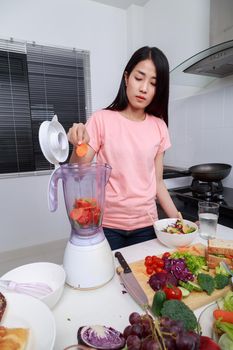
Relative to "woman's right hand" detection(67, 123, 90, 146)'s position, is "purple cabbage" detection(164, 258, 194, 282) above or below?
below

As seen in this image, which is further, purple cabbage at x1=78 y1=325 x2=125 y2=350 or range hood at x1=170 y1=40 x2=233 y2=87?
range hood at x1=170 y1=40 x2=233 y2=87

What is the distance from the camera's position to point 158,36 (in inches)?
82.6

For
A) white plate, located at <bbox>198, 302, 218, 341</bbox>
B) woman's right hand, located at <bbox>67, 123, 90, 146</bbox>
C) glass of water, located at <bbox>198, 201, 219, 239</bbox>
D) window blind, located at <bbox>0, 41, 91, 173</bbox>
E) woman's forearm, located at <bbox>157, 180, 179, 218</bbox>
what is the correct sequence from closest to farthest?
white plate, located at <bbox>198, 302, 218, 341</bbox>
woman's right hand, located at <bbox>67, 123, 90, 146</bbox>
glass of water, located at <bbox>198, 201, 219, 239</bbox>
woman's forearm, located at <bbox>157, 180, 179, 218</bbox>
window blind, located at <bbox>0, 41, 91, 173</bbox>

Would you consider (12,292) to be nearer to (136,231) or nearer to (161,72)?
(136,231)

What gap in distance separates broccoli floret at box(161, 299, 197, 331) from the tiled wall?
1231 mm

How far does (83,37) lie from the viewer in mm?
2221

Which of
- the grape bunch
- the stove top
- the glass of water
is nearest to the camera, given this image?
the grape bunch

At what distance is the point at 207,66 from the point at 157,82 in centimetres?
51

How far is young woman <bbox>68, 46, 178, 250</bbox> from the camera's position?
3.06ft

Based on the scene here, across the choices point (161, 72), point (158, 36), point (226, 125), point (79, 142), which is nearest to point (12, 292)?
point (79, 142)

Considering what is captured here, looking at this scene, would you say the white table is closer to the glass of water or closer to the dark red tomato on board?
the dark red tomato on board

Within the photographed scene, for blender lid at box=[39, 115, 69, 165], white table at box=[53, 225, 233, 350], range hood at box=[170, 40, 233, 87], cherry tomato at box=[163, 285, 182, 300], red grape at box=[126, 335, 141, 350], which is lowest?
white table at box=[53, 225, 233, 350]

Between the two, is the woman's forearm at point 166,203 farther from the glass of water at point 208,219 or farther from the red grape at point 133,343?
the red grape at point 133,343

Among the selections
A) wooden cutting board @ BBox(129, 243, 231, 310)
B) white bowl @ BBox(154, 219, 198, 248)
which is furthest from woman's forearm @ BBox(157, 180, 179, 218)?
wooden cutting board @ BBox(129, 243, 231, 310)
